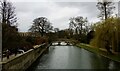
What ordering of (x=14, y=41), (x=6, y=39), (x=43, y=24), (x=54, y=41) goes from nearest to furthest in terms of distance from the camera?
(x=6, y=39)
(x=14, y=41)
(x=43, y=24)
(x=54, y=41)

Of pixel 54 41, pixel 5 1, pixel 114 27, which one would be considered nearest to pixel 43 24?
pixel 54 41

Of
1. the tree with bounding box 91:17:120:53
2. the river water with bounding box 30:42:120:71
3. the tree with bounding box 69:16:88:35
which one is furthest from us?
the tree with bounding box 69:16:88:35

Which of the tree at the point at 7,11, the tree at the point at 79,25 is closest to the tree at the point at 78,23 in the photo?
the tree at the point at 79,25

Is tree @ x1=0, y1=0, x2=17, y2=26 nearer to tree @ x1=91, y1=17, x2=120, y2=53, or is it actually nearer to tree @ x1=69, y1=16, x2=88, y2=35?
tree @ x1=91, y1=17, x2=120, y2=53

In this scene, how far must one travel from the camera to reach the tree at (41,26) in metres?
69.2

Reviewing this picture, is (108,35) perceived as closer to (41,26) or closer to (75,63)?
(75,63)

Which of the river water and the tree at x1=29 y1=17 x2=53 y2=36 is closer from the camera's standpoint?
the river water

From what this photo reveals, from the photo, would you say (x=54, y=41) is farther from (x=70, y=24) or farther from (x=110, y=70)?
(x=110, y=70)

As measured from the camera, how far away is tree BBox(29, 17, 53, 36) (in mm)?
69200

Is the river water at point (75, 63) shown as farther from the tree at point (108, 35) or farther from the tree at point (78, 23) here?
the tree at point (78, 23)

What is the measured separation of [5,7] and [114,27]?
14.1 meters

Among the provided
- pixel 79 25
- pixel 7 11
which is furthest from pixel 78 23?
pixel 7 11

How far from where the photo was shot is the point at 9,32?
15.7 m

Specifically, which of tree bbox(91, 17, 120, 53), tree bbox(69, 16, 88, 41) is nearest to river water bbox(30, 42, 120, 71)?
tree bbox(91, 17, 120, 53)
